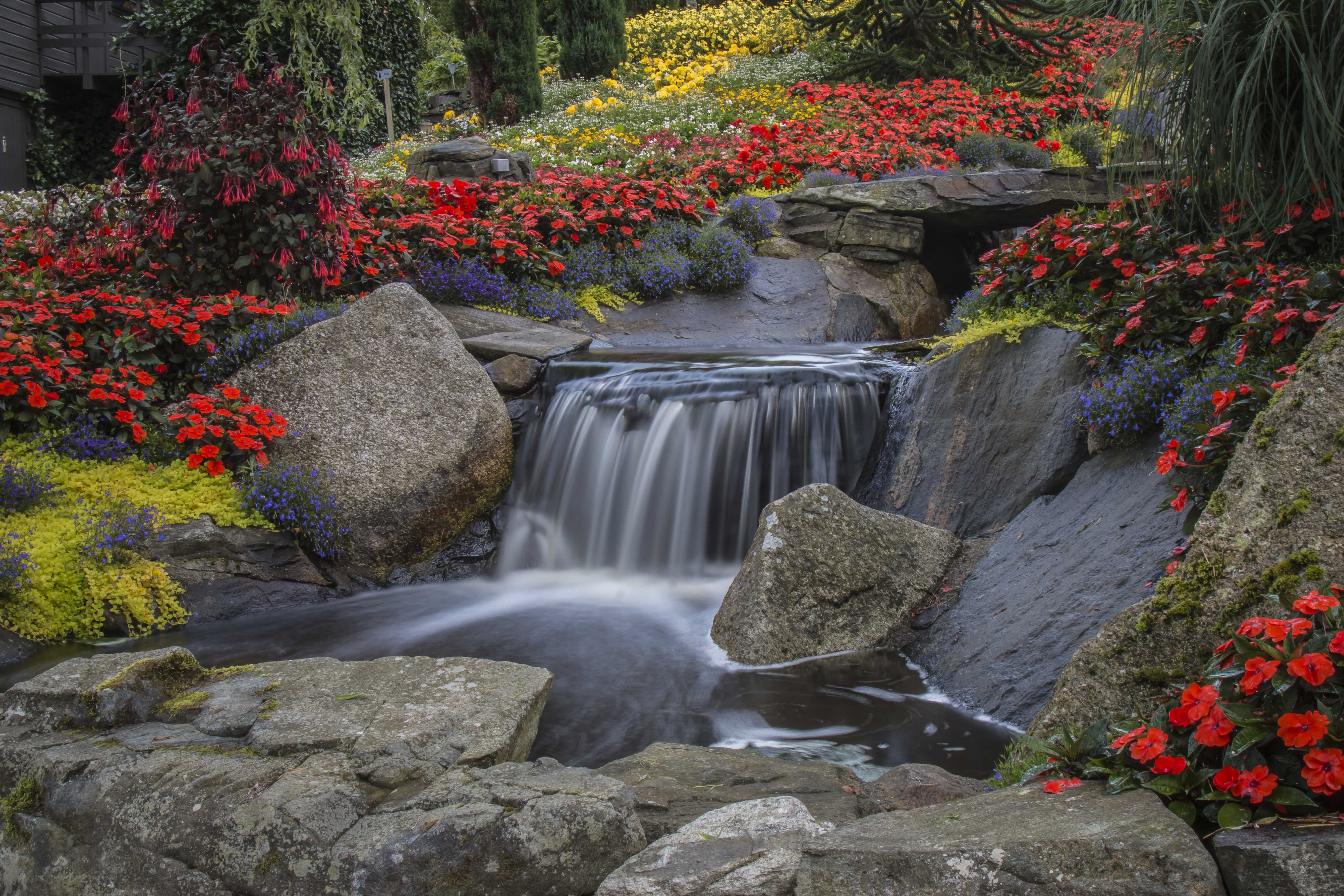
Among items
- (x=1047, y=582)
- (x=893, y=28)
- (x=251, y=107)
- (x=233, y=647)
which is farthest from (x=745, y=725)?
(x=893, y=28)

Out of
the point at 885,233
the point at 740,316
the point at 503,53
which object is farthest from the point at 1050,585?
the point at 503,53

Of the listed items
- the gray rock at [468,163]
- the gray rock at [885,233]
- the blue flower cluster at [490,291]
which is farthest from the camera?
the gray rock at [468,163]

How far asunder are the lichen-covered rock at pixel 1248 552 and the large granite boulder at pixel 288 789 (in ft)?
4.60

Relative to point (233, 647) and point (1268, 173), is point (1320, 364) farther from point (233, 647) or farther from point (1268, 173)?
point (233, 647)

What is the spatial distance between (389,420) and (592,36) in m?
16.9

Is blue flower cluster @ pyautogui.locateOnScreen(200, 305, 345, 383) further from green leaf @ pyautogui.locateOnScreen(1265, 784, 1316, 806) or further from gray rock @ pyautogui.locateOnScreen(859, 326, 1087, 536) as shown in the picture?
green leaf @ pyautogui.locateOnScreen(1265, 784, 1316, 806)

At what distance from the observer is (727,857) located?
2062mm

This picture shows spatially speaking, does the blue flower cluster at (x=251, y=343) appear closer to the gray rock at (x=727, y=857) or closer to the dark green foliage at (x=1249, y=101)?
the gray rock at (x=727, y=857)

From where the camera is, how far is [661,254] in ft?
31.9

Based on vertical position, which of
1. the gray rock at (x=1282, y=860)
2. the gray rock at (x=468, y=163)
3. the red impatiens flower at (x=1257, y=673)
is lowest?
the gray rock at (x=1282, y=860)

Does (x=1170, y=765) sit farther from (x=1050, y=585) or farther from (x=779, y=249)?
(x=779, y=249)

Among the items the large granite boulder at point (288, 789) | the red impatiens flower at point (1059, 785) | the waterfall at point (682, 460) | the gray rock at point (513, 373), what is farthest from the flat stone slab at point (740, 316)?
the red impatiens flower at point (1059, 785)

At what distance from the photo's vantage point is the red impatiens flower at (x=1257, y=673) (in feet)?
5.88

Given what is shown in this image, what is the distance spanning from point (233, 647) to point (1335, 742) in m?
4.80
